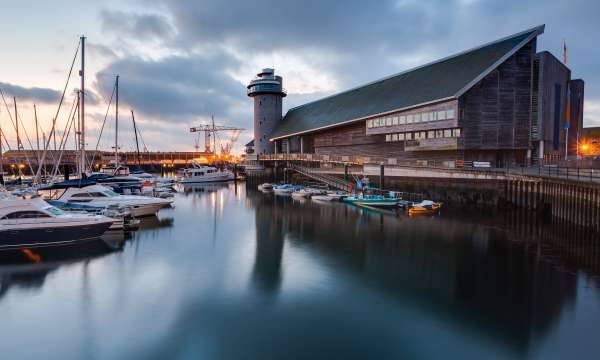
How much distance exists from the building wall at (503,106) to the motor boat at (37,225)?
39.1m

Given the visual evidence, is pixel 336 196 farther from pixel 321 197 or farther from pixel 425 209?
pixel 425 209

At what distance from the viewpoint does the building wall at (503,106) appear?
1692 inches

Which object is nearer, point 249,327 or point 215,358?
point 215,358

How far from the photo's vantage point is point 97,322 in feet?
45.8

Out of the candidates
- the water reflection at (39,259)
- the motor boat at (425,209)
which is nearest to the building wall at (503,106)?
the motor boat at (425,209)

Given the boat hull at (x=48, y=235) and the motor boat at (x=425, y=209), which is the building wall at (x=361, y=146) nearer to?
the motor boat at (x=425, y=209)

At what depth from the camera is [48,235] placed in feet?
73.7

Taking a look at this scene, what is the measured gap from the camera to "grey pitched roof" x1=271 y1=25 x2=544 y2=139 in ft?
141

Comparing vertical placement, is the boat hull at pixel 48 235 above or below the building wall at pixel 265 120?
below

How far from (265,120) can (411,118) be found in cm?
5200

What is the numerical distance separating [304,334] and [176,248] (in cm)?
1490

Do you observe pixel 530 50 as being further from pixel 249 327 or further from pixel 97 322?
pixel 97 322

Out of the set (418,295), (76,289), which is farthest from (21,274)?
(418,295)

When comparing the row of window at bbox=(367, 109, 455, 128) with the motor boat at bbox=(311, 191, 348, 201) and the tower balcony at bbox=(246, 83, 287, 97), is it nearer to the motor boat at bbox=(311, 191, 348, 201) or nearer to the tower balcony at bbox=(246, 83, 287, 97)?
the motor boat at bbox=(311, 191, 348, 201)
